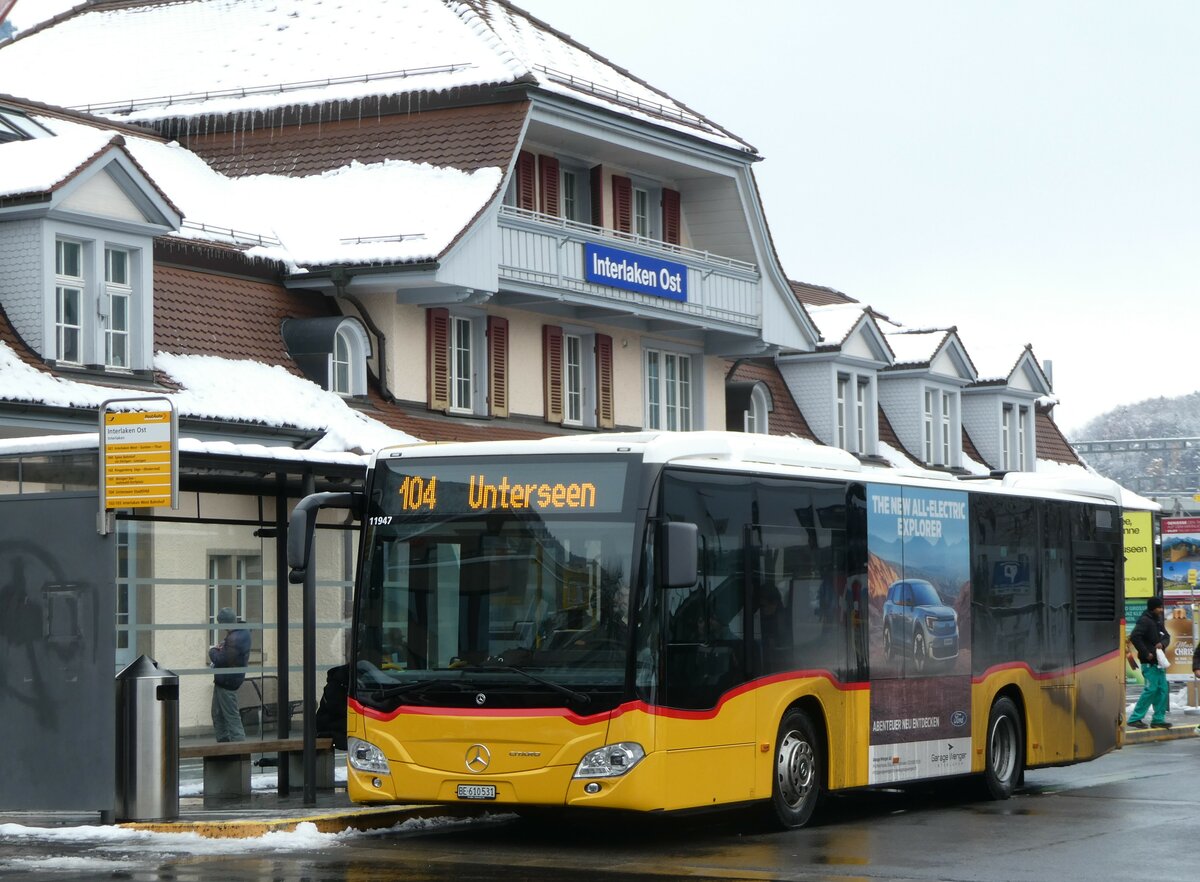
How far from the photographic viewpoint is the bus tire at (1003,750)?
63.0 ft

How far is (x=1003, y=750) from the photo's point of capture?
1959cm

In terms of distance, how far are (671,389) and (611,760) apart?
24.4m

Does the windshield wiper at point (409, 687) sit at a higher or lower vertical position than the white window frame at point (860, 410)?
lower

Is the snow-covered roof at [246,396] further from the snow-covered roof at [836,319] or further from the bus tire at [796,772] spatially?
the snow-covered roof at [836,319]

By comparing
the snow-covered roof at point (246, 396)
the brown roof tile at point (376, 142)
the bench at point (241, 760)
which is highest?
the brown roof tile at point (376, 142)

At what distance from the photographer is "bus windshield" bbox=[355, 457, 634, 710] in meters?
14.5

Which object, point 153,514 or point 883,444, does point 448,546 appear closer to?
point 153,514

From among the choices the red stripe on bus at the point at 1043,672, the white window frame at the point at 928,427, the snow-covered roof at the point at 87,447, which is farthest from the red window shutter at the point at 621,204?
the snow-covered roof at the point at 87,447

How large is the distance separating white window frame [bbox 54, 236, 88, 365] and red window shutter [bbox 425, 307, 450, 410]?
7064mm

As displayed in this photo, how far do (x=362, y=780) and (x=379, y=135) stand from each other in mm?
19983

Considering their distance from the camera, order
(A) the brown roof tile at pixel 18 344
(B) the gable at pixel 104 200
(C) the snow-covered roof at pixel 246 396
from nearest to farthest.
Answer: (C) the snow-covered roof at pixel 246 396
(A) the brown roof tile at pixel 18 344
(B) the gable at pixel 104 200

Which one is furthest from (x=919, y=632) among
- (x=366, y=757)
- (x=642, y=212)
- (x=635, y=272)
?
(x=642, y=212)

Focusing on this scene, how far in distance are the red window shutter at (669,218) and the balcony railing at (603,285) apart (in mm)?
463

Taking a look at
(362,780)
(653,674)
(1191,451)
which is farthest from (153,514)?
(1191,451)
